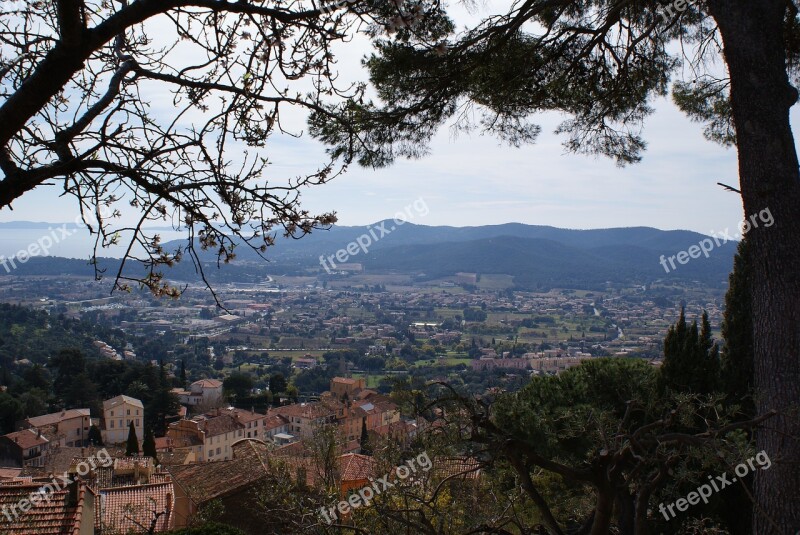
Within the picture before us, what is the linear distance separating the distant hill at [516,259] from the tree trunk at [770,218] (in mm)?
64683

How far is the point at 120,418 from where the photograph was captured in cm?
2756

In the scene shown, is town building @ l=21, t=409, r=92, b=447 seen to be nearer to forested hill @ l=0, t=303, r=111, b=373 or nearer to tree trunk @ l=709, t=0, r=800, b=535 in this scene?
forested hill @ l=0, t=303, r=111, b=373

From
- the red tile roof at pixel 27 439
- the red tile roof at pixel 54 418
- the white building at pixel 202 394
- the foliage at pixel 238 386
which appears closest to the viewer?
the red tile roof at pixel 27 439

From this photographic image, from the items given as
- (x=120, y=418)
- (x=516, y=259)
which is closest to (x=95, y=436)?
(x=120, y=418)

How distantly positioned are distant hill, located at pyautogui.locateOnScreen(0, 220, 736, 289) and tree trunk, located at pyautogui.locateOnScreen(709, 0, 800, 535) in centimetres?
6468

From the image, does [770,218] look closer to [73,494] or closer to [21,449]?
[73,494]

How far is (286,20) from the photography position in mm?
2143

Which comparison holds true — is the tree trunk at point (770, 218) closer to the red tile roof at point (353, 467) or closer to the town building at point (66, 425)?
the red tile roof at point (353, 467)

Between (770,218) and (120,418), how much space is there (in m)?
29.3

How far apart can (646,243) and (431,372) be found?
233ft

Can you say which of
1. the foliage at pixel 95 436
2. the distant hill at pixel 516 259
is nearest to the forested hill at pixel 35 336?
the foliage at pixel 95 436

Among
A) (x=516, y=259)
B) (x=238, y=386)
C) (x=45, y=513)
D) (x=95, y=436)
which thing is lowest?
(x=95, y=436)

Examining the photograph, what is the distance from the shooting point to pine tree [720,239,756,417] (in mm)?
7867

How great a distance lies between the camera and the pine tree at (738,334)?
25.8 feet
